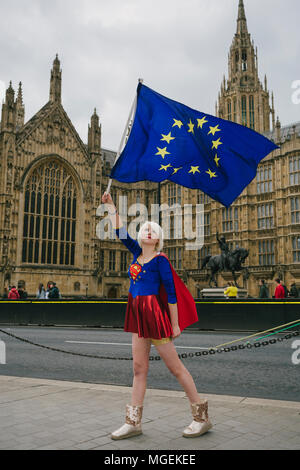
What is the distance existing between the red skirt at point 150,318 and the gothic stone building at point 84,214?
35074 mm

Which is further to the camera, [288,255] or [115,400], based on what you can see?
[288,255]

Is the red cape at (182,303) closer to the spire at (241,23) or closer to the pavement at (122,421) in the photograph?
the pavement at (122,421)

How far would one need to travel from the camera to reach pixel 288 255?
37.7 m

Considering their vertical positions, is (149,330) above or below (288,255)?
below

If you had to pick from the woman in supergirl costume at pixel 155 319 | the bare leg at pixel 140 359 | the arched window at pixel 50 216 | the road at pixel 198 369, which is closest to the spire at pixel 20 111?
the arched window at pixel 50 216

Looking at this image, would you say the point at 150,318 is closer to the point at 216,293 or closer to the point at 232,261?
the point at 232,261

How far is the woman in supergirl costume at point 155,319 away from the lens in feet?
12.4

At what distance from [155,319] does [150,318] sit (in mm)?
46

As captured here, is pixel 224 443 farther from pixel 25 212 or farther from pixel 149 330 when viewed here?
pixel 25 212

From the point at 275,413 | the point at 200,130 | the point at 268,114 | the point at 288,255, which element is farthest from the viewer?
the point at 268,114

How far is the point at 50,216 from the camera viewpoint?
41594 mm

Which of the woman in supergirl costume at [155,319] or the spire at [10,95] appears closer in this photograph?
the woman in supergirl costume at [155,319]

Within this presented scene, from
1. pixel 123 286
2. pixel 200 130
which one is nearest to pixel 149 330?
pixel 200 130
